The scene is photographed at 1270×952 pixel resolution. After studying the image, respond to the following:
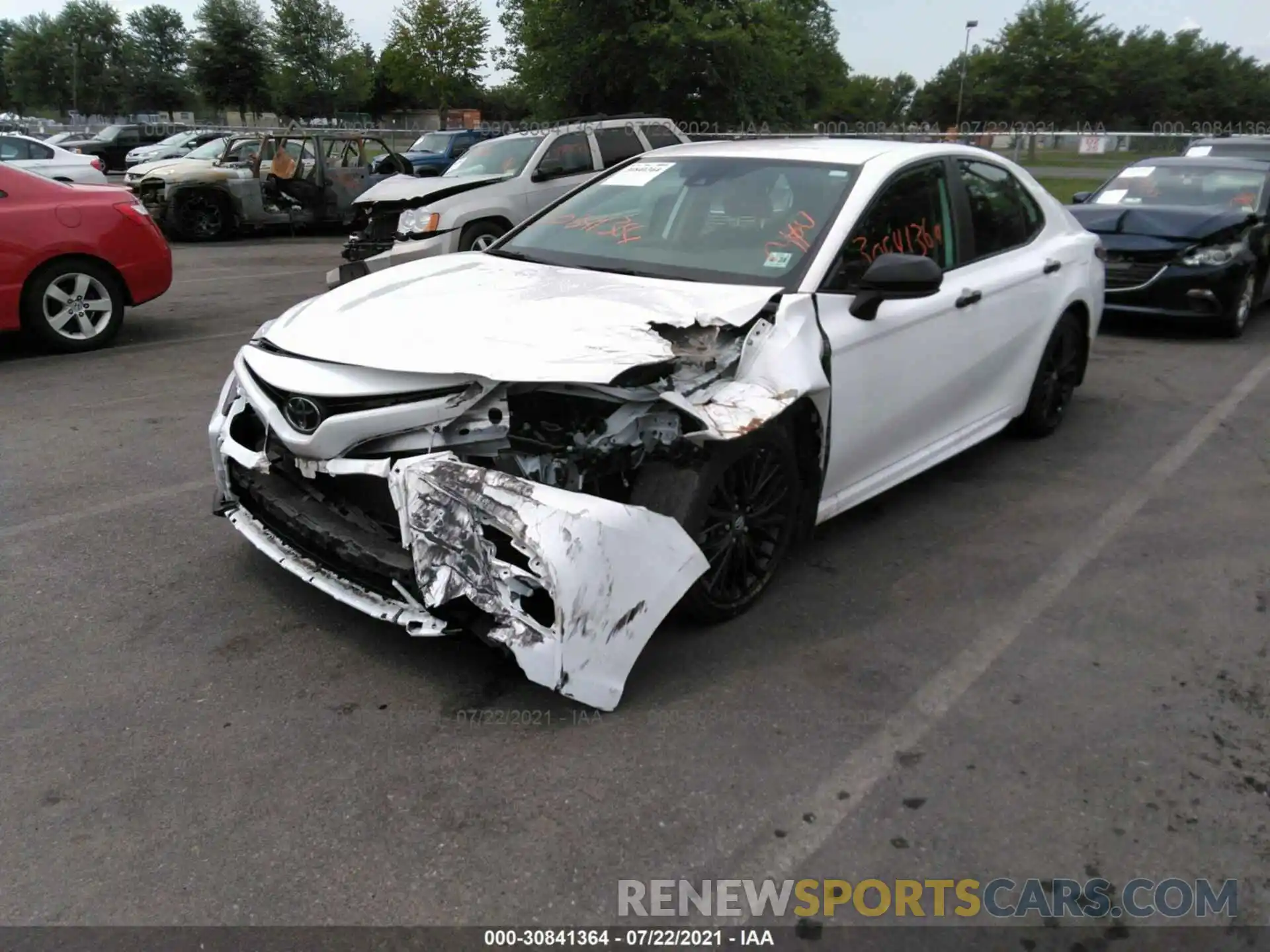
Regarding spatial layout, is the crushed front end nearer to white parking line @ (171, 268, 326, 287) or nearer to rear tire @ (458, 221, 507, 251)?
rear tire @ (458, 221, 507, 251)

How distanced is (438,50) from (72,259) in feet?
181

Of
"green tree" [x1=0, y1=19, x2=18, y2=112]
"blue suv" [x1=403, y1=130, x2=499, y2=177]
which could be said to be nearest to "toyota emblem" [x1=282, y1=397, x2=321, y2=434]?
A: "blue suv" [x1=403, y1=130, x2=499, y2=177]

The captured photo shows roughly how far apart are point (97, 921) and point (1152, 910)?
2495mm

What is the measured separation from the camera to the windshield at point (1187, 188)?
9977 millimetres

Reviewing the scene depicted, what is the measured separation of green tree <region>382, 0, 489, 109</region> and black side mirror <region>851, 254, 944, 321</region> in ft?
195

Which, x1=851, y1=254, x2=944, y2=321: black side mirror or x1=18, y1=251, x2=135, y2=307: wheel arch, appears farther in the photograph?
x1=18, y1=251, x2=135, y2=307: wheel arch

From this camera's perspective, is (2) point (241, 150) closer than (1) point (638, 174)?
No

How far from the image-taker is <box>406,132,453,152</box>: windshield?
25453mm

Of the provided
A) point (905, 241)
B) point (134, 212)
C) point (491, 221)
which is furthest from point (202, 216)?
point (905, 241)

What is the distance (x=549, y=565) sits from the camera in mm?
2994

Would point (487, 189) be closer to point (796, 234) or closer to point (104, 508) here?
point (104, 508)

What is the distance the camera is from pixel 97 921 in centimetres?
243

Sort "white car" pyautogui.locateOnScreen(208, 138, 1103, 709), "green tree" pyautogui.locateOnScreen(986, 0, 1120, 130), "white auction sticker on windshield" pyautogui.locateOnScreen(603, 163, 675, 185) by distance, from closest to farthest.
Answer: "white car" pyautogui.locateOnScreen(208, 138, 1103, 709) < "white auction sticker on windshield" pyautogui.locateOnScreen(603, 163, 675, 185) < "green tree" pyautogui.locateOnScreen(986, 0, 1120, 130)

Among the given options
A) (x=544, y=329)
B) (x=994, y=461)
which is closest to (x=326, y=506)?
(x=544, y=329)
